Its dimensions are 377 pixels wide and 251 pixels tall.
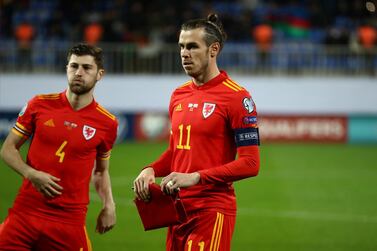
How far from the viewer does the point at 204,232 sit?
5031mm

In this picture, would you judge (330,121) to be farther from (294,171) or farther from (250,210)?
(250,210)

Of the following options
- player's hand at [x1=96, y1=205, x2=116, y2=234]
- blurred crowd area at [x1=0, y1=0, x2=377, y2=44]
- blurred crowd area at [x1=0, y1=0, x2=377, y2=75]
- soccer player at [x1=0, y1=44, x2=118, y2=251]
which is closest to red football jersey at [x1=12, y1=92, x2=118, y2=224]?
soccer player at [x1=0, y1=44, x2=118, y2=251]

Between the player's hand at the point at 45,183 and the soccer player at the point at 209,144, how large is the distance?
1.93ft

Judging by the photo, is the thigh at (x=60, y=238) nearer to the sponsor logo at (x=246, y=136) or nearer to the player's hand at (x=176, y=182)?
the player's hand at (x=176, y=182)

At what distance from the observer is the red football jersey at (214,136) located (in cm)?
499

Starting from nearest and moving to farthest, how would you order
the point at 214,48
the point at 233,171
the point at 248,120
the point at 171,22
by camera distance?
the point at 233,171
the point at 248,120
the point at 214,48
the point at 171,22

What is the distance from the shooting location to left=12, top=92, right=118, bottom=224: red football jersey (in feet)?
17.7

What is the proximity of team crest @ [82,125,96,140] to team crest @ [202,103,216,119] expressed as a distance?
3.17ft

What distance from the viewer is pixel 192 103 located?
5.23 metres

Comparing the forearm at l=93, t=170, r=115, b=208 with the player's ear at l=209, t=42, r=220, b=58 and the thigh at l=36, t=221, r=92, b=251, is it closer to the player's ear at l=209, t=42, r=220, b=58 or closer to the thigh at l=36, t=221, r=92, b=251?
the thigh at l=36, t=221, r=92, b=251

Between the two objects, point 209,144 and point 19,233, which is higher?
point 209,144

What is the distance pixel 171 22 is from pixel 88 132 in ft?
57.2

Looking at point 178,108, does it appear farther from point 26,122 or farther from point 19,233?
point 19,233

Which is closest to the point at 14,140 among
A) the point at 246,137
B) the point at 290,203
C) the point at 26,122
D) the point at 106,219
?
the point at 26,122
